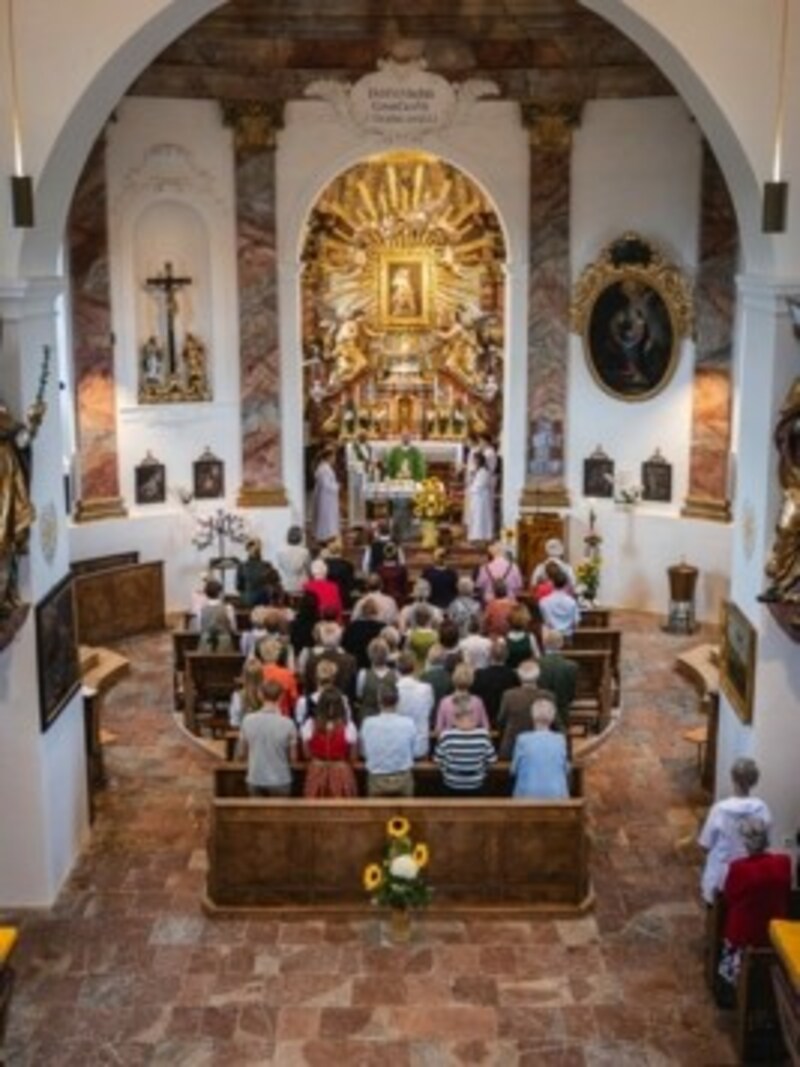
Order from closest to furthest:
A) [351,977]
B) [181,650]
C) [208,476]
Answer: [351,977], [181,650], [208,476]

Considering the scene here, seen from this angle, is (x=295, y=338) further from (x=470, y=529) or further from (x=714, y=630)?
(x=714, y=630)

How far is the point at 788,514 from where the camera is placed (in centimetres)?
1009

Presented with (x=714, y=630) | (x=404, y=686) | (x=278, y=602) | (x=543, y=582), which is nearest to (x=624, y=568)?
(x=714, y=630)

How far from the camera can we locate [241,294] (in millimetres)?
18578

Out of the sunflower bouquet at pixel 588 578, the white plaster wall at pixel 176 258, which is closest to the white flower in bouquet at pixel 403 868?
the sunflower bouquet at pixel 588 578

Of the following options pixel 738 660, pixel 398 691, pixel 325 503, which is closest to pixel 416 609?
pixel 398 691

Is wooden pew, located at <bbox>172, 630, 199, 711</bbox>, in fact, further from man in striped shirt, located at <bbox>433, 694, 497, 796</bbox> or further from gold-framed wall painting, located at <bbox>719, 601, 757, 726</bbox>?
gold-framed wall painting, located at <bbox>719, 601, 757, 726</bbox>

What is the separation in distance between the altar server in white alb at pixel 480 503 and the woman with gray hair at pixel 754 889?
37.0 feet

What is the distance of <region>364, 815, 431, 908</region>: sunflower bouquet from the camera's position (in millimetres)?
10078

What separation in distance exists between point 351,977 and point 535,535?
962cm

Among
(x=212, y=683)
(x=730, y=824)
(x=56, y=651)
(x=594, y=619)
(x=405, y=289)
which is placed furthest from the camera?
(x=405, y=289)

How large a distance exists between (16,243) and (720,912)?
21.3ft

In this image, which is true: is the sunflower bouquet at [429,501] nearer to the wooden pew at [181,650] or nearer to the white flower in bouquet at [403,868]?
the wooden pew at [181,650]

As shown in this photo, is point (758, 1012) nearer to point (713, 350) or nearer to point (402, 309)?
point (713, 350)
